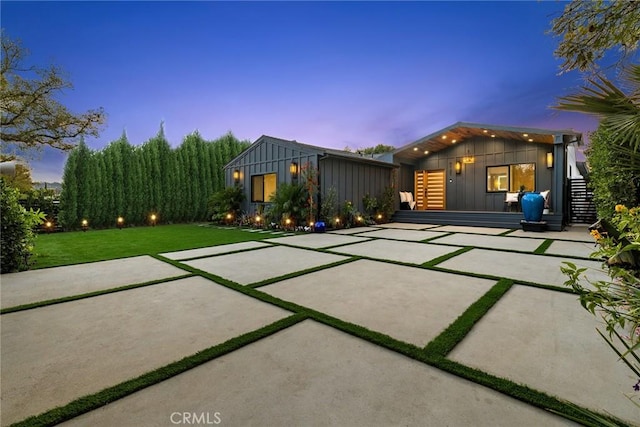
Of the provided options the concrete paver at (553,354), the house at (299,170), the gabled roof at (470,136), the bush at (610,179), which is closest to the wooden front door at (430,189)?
the gabled roof at (470,136)

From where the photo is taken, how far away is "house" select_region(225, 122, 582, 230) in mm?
8781

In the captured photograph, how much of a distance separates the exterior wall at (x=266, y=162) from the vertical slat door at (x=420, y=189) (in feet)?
21.4

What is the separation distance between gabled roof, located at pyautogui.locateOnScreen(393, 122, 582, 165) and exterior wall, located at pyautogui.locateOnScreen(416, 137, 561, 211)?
0.31m

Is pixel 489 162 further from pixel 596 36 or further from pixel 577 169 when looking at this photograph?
pixel 596 36

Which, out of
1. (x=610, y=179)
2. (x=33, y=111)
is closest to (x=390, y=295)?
(x=610, y=179)

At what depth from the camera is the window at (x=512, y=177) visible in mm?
10312

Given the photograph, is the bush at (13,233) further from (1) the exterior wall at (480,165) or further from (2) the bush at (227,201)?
(1) the exterior wall at (480,165)

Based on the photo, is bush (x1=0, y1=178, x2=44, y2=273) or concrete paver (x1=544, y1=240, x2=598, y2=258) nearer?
bush (x1=0, y1=178, x2=44, y2=273)

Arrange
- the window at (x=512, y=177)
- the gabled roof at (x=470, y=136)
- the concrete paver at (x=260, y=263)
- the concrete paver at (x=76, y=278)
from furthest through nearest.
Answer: the window at (x=512, y=177) → the gabled roof at (x=470, y=136) → the concrete paver at (x=260, y=263) → the concrete paver at (x=76, y=278)

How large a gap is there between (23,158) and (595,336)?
578 inches

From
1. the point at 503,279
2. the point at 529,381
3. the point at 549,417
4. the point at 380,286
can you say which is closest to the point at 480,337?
the point at 529,381

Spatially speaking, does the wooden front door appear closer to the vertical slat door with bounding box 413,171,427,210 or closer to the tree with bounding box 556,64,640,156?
the vertical slat door with bounding box 413,171,427,210

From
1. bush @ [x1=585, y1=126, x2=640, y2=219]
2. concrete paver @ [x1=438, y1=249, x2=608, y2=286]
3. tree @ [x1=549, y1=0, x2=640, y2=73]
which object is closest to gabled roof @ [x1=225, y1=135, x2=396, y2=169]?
concrete paver @ [x1=438, y1=249, x2=608, y2=286]

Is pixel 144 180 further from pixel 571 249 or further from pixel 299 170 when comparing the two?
pixel 571 249
